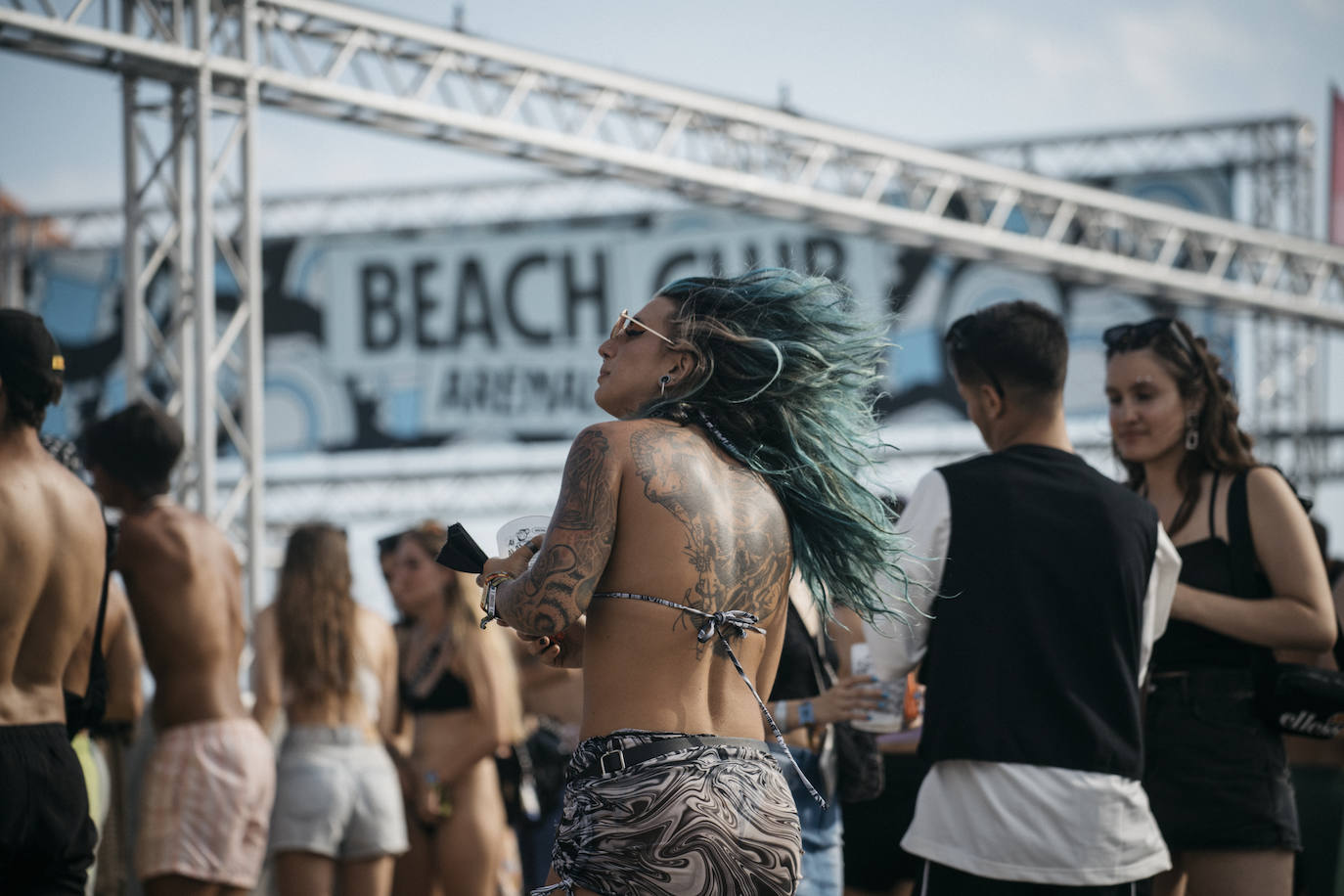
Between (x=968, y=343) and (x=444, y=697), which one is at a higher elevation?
(x=968, y=343)

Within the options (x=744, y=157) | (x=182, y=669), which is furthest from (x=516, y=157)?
(x=182, y=669)

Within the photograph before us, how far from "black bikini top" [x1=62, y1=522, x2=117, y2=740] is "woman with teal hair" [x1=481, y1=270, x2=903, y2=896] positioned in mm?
1603

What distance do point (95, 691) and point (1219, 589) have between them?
306 centimetres

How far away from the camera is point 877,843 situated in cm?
458

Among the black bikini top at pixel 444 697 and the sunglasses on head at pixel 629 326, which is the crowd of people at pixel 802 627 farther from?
the black bikini top at pixel 444 697

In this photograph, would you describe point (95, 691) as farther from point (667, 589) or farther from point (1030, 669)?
point (1030, 669)

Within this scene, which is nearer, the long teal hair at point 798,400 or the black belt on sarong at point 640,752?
the black belt on sarong at point 640,752

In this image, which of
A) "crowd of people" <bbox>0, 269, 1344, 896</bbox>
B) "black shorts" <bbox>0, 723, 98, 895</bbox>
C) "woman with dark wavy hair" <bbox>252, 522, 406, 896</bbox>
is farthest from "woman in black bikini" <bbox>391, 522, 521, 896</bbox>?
"black shorts" <bbox>0, 723, 98, 895</bbox>

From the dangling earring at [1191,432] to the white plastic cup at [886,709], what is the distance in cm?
101

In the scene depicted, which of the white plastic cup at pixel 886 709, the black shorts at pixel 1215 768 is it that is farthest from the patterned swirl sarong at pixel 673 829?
the black shorts at pixel 1215 768

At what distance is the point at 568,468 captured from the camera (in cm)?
233

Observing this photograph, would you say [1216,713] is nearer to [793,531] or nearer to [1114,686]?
[1114,686]

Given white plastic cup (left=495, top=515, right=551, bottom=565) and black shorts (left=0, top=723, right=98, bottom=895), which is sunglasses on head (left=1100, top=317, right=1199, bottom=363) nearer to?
white plastic cup (left=495, top=515, right=551, bottom=565)

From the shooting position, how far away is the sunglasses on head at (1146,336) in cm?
371
